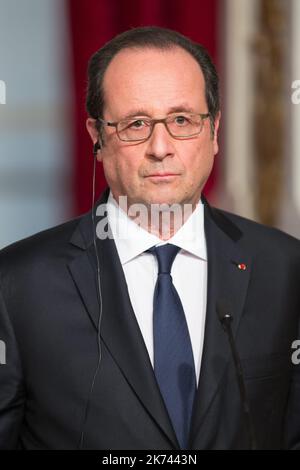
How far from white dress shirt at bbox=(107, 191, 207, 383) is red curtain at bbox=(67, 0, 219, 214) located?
3.64 feet

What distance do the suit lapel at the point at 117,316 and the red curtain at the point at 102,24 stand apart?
3.75 ft

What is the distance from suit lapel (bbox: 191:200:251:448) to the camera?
Result: 137 centimetres

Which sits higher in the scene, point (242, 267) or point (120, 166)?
point (120, 166)

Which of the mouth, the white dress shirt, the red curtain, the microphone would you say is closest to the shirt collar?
the white dress shirt

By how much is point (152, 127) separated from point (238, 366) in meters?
0.45

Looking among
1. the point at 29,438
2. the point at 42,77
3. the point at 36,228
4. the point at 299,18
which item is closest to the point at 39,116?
the point at 42,77

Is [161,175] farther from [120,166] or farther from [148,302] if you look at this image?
[148,302]

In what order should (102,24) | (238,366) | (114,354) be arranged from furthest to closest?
(102,24) < (114,354) < (238,366)

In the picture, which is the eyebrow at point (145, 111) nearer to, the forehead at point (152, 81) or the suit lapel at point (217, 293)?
the forehead at point (152, 81)

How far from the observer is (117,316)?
1421 mm

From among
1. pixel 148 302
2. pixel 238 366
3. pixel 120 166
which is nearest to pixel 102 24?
pixel 120 166

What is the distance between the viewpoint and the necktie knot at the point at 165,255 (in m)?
1.47

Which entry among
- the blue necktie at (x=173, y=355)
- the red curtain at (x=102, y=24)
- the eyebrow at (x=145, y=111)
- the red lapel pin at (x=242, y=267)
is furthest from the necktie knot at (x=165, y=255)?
the red curtain at (x=102, y=24)
